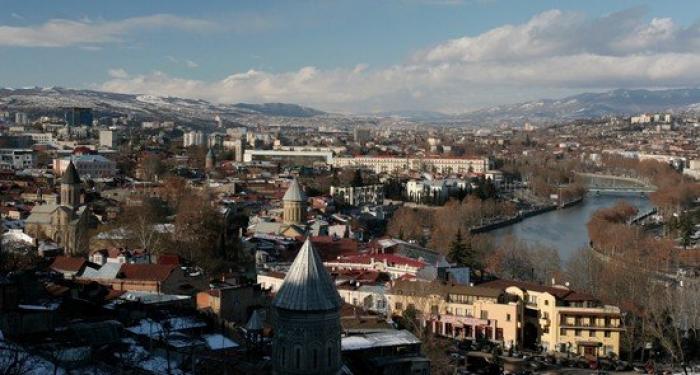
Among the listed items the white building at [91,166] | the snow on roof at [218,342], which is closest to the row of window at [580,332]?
the snow on roof at [218,342]

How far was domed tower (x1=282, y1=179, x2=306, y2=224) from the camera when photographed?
80.2 ft

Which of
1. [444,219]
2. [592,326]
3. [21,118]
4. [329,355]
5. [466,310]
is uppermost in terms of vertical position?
[21,118]

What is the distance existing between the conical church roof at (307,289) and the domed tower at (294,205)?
55.1ft

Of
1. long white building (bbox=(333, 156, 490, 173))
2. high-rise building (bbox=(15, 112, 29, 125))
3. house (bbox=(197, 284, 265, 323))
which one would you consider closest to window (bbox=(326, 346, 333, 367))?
house (bbox=(197, 284, 265, 323))

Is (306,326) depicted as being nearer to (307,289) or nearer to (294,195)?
(307,289)

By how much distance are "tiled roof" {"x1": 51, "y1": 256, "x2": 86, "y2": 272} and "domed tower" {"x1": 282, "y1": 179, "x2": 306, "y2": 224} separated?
922 cm

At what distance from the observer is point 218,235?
2033 centimetres

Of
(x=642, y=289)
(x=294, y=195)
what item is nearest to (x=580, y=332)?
(x=642, y=289)

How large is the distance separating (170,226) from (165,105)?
16157 cm

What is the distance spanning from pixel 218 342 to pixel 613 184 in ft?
179

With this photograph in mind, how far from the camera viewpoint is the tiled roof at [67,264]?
15.4 m

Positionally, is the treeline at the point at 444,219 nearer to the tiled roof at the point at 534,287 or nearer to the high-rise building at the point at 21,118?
the tiled roof at the point at 534,287

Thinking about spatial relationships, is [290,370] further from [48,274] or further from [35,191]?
[35,191]

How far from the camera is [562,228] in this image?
36.1 meters
